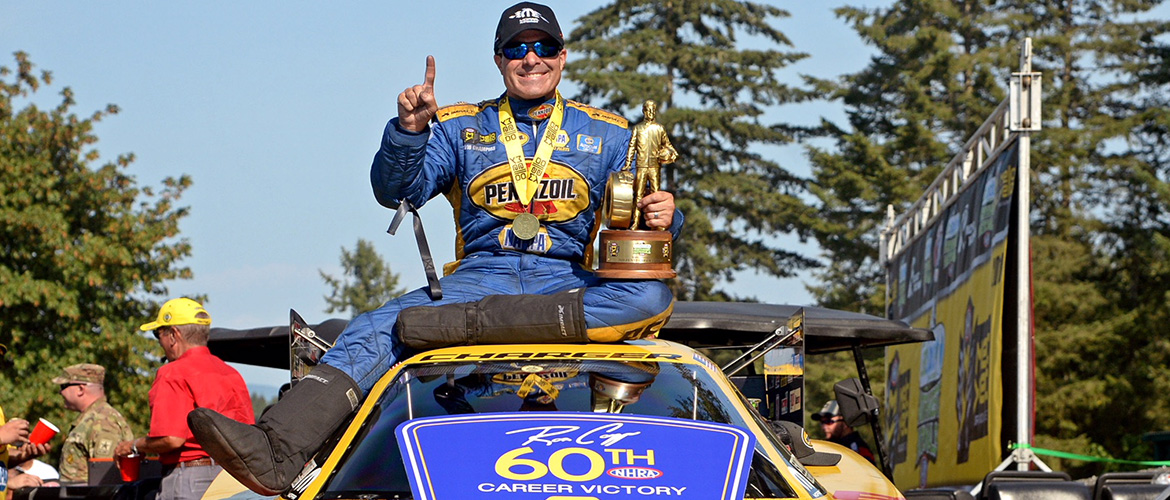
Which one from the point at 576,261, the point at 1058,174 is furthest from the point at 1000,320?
the point at 1058,174

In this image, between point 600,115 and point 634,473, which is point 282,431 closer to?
point 634,473

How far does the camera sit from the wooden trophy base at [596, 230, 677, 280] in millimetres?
4867

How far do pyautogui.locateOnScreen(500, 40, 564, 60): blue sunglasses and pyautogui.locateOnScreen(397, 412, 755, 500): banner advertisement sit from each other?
79.5 inches

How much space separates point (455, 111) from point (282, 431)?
1830 mm

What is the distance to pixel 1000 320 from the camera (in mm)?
11930

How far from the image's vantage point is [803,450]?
470 cm

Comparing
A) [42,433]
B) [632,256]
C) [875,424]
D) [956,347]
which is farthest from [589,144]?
[956,347]

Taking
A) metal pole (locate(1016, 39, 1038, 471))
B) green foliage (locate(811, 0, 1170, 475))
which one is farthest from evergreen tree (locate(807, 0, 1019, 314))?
metal pole (locate(1016, 39, 1038, 471))

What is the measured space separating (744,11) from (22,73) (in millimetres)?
20663

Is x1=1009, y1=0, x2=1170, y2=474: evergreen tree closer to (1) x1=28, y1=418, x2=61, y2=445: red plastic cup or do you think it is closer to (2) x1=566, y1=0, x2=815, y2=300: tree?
(2) x1=566, y1=0, x2=815, y2=300: tree

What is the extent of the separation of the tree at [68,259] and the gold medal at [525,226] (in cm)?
1859

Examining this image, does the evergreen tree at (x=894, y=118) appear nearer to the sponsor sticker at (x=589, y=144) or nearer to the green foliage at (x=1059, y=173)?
the green foliage at (x=1059, y=173)

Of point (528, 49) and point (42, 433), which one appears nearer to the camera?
point (528, 49)

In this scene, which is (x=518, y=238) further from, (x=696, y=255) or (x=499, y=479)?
(x=696, y=255)
